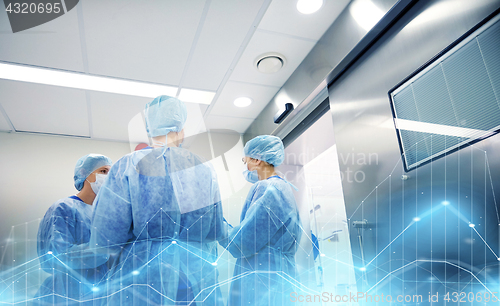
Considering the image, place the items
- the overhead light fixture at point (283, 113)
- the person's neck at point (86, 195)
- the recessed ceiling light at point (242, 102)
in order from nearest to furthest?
the person's neck at point (86, 195)
the overhead light fixture at point (283, 113)
the recessed ceiling light at point (242, 102)

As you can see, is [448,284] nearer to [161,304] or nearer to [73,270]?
[161,304]

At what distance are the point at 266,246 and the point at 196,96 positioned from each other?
73.9 inches

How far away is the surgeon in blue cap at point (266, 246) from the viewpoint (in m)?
A: 1.16

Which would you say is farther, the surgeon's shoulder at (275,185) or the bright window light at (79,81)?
the bright window light at (79,81)

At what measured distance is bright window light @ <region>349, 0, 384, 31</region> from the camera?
1624mm

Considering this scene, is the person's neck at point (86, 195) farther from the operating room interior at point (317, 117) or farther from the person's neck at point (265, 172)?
the person's neck at point (265, 172)

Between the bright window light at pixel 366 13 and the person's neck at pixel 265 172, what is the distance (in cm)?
93

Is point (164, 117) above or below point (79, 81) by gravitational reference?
below

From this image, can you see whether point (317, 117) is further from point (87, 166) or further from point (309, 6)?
point (87, 166)

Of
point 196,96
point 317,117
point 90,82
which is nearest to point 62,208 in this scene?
point 90,82

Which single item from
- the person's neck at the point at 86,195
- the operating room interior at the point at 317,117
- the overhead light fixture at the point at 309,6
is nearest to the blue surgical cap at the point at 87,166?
the person's neck at the point at 86,195

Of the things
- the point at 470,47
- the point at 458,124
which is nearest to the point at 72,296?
the point at 458,124

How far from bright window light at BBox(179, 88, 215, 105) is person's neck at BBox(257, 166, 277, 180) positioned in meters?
1.23

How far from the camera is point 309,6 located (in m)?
1.94
